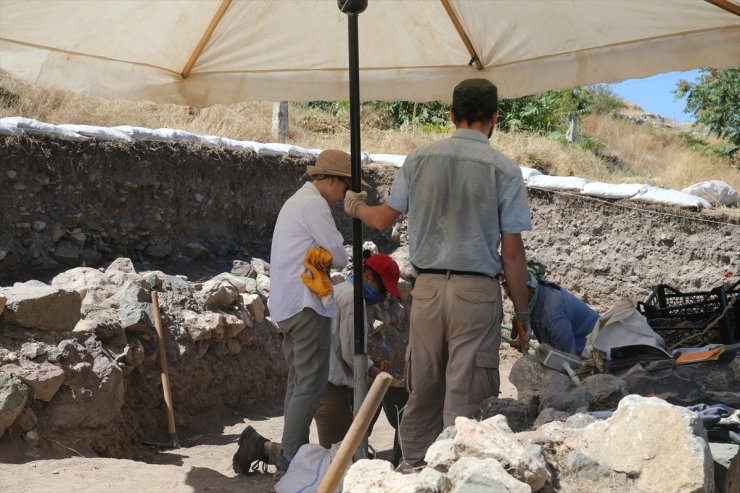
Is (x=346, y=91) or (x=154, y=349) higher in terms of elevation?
(x=346, y=91)

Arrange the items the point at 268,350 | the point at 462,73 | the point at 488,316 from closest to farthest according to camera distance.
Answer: the point at 488,316 < the point at 462,73 < the point at 268,350

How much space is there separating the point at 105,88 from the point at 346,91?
133 centimetres

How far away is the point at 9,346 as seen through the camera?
5176mm

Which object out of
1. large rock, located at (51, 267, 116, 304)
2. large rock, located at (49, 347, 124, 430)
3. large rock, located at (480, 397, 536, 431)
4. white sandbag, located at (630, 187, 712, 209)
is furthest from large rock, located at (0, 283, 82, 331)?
white sandbag, located at (630, 187, 712, 209)

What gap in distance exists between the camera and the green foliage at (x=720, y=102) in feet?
53.7

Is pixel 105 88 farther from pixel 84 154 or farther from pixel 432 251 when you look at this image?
pixel 84 154

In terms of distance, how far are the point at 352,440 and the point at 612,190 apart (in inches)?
358

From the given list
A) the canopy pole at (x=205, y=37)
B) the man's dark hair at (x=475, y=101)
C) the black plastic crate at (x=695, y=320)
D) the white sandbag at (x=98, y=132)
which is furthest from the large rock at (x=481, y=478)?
the white sandbag at (x=98, y=132)

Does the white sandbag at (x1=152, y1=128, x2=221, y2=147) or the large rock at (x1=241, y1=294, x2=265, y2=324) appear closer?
the large rock at (x1=241, y1=294, x2=265, y2=324)

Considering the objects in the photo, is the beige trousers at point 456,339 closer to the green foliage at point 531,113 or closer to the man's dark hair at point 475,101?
the man's dark hair at point 475,101

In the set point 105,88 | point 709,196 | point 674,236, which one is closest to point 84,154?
point 105,88

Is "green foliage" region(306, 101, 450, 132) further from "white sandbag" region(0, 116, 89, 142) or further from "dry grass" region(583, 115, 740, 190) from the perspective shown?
"white sandbag" region(0, 116, 89, 142)

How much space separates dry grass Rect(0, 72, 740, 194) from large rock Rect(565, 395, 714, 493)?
28.3ft

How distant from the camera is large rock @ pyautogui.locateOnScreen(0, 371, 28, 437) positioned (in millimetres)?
4789
